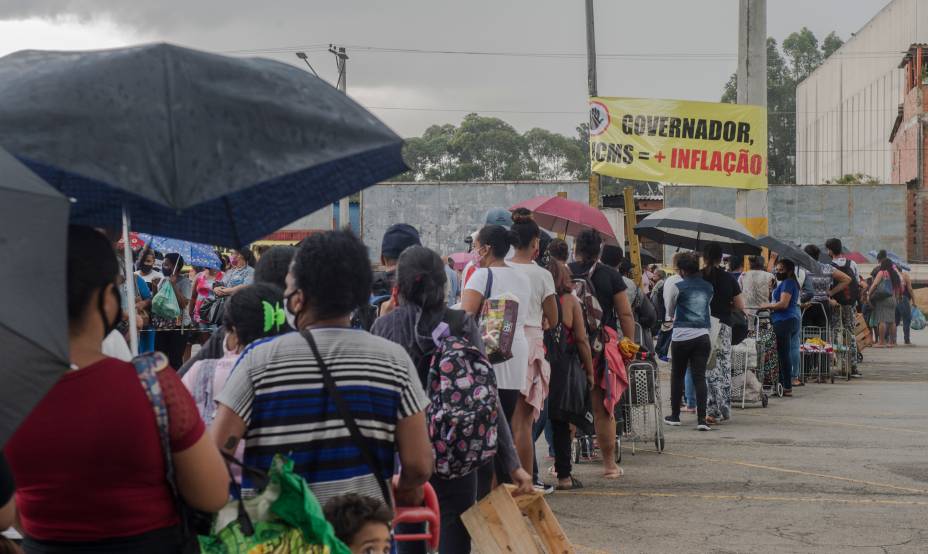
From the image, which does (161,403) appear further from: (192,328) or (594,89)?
(594,89)

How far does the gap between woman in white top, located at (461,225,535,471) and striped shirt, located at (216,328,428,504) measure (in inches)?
142

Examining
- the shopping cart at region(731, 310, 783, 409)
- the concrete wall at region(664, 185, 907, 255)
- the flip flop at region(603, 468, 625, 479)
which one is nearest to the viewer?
the flip flop at region(603, 468, 625, 479)

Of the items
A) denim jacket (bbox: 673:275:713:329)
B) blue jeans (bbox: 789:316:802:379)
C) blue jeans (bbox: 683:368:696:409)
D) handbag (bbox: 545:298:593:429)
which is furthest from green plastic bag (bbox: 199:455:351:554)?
blue jeans (bbox: 789:316:802:379)

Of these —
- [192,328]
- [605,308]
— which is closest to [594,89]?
[192,328]

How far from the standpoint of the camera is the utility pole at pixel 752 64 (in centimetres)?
1823

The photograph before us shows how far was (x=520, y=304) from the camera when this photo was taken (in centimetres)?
767

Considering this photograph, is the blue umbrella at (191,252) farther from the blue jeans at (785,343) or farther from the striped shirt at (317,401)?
the striped shirt at (317,401)

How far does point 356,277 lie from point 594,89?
24601 mm

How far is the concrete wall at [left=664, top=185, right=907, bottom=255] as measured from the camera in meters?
46.3

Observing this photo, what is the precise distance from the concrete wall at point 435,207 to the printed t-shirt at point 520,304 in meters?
33.1

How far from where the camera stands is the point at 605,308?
10.1 metres

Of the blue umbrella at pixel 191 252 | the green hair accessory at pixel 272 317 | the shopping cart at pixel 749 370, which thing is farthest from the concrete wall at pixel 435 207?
the green hair accessory at pixel 272 317

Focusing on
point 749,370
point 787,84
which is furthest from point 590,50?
point 787,84

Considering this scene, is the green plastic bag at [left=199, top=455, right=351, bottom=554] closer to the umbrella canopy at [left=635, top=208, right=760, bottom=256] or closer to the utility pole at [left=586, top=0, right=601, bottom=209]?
the umbrella canopy at [left=635, top=208, right=760, bottom=256]
